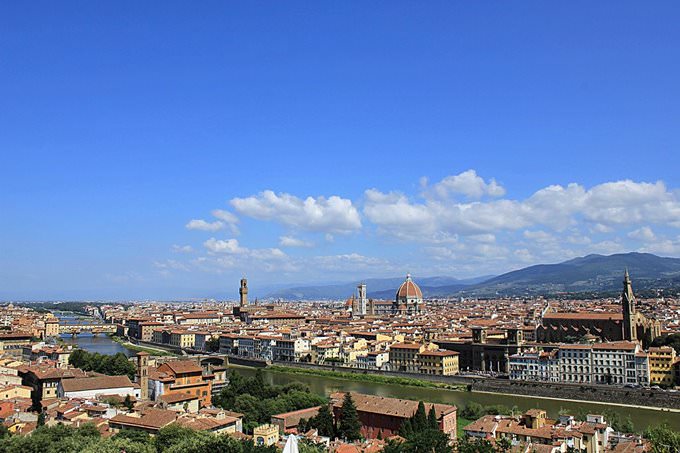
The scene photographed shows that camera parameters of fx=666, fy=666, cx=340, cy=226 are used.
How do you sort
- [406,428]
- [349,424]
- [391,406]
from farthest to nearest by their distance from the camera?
[391,406] < [349,424] < [406,428]

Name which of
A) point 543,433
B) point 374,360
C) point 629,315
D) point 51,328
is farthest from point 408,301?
point 543,433

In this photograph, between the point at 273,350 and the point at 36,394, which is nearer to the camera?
the point at 36,394

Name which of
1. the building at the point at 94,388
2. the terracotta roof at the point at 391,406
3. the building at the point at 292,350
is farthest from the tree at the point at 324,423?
the building at the point at 292,350

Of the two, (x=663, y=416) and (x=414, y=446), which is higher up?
(x=414, y=446)

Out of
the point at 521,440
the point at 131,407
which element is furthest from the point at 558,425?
the point at 131,407

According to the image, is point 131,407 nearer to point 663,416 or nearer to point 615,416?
point 615,416

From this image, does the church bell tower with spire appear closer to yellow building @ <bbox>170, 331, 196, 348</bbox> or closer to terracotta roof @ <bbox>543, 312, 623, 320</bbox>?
terracotta roof @ <bbox>543, 312, 623, 320</bbox>

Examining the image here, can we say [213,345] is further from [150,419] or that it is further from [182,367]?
[150,419]
